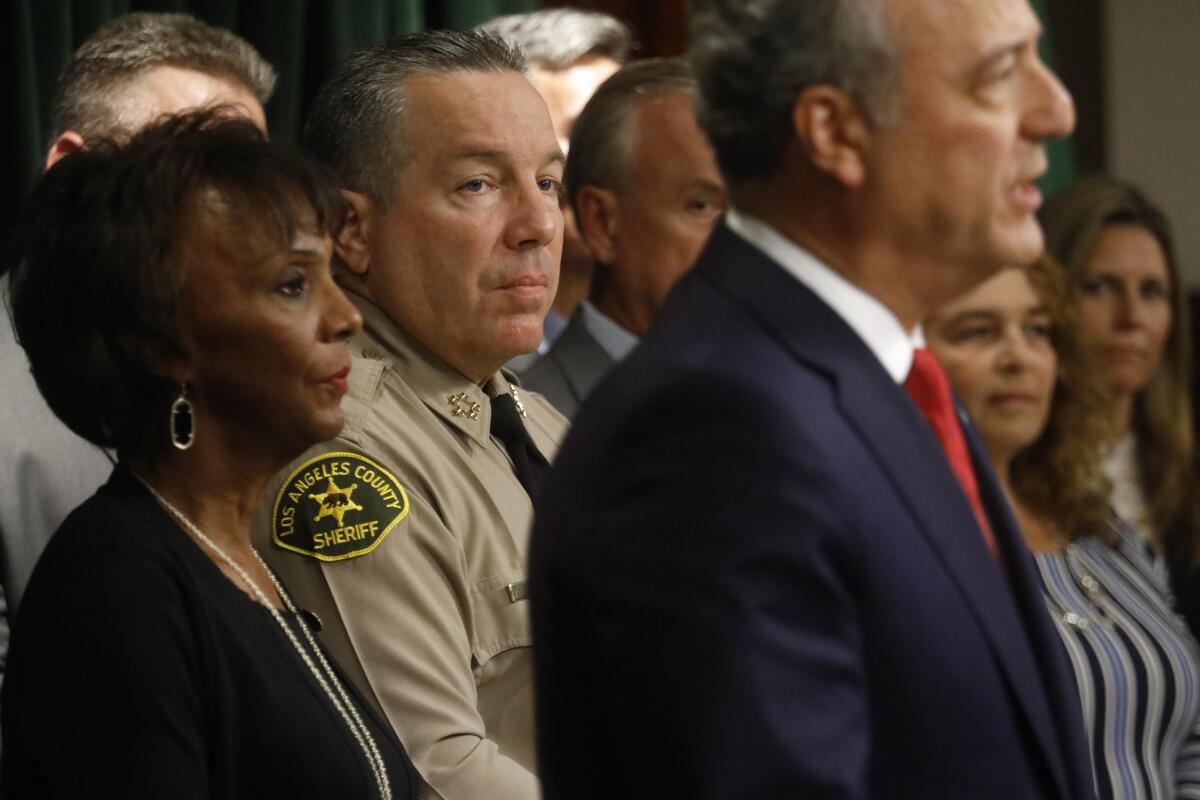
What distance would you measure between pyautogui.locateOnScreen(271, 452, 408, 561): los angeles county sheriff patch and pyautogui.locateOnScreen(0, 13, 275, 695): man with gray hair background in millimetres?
471

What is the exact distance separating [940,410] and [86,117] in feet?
4.81

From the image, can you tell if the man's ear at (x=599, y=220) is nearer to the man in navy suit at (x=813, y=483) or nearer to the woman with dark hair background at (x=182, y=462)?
the woman with dark hair background at (x=182, y=462)

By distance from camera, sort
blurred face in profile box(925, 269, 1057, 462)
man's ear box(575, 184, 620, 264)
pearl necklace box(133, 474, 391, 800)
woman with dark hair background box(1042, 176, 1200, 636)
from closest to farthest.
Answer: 1. pearl necklace box(133, 474, 391, 800)
2. man's ear box(575, 184, 620, 264)
3. blurred face in profile box(925, 269, 1057, 462)
4. woman with dark hair background box(1042, 176, 1200, 636)

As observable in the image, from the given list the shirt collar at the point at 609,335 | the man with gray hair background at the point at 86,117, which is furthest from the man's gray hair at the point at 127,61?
the shirt collar at the point at 609,335

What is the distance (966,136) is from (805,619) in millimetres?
323

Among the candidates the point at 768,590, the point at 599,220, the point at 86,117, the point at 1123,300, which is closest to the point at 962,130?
the point at 768,590

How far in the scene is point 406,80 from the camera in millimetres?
1863

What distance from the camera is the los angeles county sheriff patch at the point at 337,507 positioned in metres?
1.64

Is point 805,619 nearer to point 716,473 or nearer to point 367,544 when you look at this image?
point 716,473

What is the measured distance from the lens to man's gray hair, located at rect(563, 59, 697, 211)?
2.43 metres

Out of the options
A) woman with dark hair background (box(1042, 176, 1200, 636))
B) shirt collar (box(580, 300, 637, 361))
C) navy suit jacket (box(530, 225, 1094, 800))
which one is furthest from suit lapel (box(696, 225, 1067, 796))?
woman with dark hair background (box(1042, 176, 1200, 636))

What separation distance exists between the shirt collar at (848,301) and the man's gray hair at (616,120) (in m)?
1.34

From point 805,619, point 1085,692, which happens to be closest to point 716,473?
point 805,619

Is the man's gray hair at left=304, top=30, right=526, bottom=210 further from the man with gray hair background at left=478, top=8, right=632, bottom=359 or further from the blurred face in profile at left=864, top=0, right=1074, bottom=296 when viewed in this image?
the man with gray hair background at left=478, top=8, right=632, bottom=359
